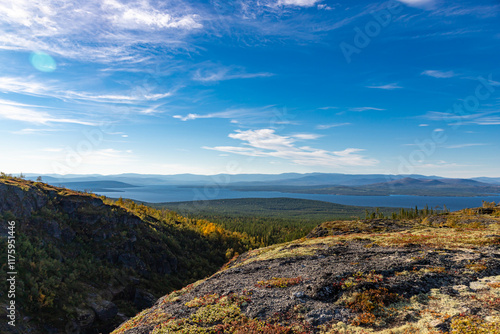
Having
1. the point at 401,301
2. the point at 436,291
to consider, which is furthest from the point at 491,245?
the point at 401,301

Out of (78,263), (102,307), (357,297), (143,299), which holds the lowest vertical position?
(143,299)

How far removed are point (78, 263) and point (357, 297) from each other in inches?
1776

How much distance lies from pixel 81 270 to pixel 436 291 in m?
48.0

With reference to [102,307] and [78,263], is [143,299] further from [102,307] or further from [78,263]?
[78,263]

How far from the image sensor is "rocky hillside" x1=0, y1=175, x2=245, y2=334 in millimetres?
30484

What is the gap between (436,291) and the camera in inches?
669

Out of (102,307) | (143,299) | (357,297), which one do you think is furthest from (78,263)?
(357,297)

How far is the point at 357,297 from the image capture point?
17172 millimetres

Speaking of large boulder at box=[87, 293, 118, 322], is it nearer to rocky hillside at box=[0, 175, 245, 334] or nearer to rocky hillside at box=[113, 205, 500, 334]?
rocky hillside at box=[0, 175, 245, 334]

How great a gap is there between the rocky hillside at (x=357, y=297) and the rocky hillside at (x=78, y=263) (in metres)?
16.6

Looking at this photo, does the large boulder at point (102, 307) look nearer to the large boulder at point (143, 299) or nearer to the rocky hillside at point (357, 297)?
the large boulder at point (143, 299)

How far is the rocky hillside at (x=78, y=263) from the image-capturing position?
100ft

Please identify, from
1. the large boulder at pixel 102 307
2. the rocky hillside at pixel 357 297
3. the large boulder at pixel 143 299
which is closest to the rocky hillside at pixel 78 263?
the large boulder at pixel 102 307

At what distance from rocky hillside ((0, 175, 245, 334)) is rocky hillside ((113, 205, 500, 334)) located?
16.6 m
